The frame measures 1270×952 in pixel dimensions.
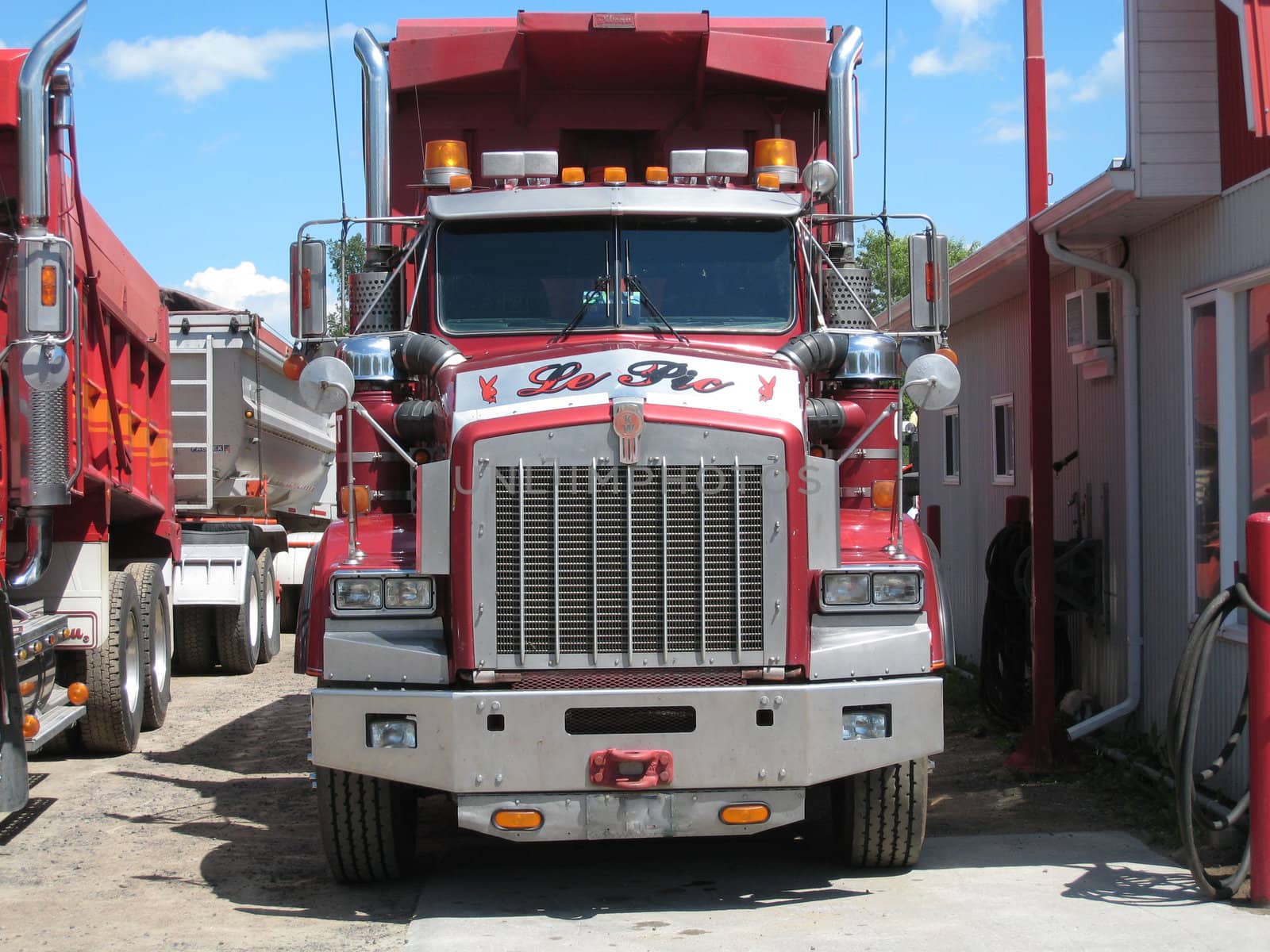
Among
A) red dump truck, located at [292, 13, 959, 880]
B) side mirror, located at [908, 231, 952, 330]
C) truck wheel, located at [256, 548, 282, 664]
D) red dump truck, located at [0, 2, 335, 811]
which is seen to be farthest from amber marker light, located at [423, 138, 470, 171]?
truck wheel, located at [256, 548, 282, 664]

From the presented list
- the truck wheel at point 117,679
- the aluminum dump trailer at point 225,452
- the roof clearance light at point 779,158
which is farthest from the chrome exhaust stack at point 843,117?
the aluminum dump trailer at point 225,452

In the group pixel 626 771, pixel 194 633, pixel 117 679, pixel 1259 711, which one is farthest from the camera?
pixel 194 633

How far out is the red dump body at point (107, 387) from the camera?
25.6 ft

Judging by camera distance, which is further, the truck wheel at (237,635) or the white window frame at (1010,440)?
the truck wheel at (237,635)

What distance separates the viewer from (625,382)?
596 cm

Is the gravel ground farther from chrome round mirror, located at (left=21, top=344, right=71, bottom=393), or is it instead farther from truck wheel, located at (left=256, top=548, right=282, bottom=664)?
truck wheel, located at (left=256, top=548, right=282, bottom=664)

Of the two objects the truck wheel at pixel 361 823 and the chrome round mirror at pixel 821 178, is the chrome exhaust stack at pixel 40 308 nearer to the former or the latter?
the truck wheel at pixel 361 823

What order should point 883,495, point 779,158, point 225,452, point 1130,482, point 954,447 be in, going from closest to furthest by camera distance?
point 883,495
point 779,158
point 1130,482
point 954,447
point 225,452

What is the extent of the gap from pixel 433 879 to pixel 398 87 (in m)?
4.36

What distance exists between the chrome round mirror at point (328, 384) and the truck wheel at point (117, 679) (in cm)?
391

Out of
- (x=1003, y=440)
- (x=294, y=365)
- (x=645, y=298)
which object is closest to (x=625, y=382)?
(x=645, y=298)

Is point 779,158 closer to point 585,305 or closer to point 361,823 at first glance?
point 585,305

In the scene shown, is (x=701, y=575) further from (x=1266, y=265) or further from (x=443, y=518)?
(x=1266, y=265)

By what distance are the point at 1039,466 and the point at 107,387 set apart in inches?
225
